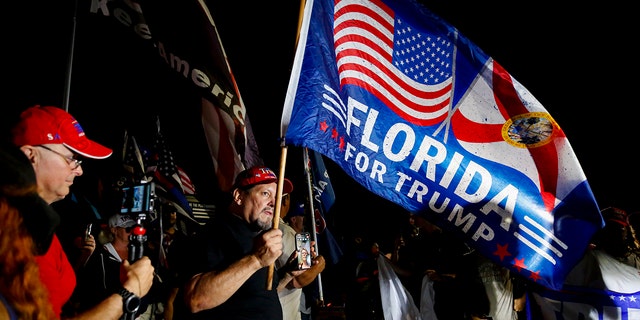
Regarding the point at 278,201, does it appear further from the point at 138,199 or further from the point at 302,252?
the point at 138,199

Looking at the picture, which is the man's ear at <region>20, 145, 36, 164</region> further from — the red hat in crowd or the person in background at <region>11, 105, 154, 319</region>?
the red hat in crowd

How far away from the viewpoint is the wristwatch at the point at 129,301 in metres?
2.11

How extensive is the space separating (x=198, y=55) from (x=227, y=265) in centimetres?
280

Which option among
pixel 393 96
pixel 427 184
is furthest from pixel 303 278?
pixel 393 96

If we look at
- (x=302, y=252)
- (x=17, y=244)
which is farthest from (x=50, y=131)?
(x=302, y=252)

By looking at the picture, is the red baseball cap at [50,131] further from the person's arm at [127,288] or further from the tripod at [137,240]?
the person's arm at [127,288]

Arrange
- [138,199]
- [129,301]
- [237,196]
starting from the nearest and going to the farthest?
1. [129,301]
2. [138,199]
3. [237,196]

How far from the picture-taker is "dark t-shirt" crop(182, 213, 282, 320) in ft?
9.90

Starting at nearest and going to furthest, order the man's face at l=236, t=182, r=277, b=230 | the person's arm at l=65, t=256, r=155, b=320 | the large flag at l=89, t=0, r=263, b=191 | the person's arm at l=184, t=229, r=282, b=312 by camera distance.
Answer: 1. the person's arm at l=65, t=256, r=155, b=320
2. the person's arm at l=184, t=229, r=282, b=312
3. the man's face at l=236, t=182, r=277, b=230
4. the large flag at l=89, t=0, r=263, b=191

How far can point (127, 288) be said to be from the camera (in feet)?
7.06

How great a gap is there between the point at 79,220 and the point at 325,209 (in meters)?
4.37

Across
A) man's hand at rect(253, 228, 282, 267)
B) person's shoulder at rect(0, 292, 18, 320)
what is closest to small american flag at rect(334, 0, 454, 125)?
man's hand at rect(253, 228, 282, 267)

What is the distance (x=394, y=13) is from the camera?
4262mm

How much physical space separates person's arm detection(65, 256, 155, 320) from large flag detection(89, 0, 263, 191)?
2.90 m
